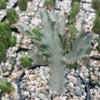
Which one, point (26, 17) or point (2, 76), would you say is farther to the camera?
point (26, 17)

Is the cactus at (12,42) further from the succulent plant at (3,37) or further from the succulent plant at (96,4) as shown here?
the succulent plant at (96,4)

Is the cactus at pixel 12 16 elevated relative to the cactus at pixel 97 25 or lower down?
elevated

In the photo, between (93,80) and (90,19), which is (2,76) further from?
(90,19)

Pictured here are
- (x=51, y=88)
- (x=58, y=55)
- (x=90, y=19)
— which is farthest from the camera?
(x=90, y=19)

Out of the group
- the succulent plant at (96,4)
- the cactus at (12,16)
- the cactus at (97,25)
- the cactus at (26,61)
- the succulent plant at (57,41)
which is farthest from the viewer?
the succulent plant at (96,4)

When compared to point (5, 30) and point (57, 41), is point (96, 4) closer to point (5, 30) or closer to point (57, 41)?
point (5, 30)

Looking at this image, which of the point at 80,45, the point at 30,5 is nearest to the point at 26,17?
the point at 30,5

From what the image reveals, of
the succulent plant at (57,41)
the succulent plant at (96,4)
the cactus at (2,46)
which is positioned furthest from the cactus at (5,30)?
the succulent plant at (96,4)

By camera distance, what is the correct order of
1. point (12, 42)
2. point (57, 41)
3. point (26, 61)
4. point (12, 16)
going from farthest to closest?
point (12, 16) → point (12, 42) → point (26, 61) → point (57, 41)

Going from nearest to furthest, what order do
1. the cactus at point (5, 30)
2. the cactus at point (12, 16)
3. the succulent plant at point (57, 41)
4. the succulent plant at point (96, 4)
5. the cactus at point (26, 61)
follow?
the succulent plant at point (57, 41)
the cactus at point (26, 61)
the cactus at point (5, 30)
the cactus at point (12, 16)
the succulent plant at point (96, 4)

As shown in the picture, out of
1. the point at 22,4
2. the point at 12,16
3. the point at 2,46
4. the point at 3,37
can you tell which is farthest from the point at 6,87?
the point at 22,4

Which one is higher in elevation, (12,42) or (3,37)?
(3,37)
